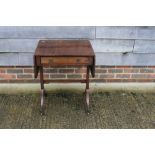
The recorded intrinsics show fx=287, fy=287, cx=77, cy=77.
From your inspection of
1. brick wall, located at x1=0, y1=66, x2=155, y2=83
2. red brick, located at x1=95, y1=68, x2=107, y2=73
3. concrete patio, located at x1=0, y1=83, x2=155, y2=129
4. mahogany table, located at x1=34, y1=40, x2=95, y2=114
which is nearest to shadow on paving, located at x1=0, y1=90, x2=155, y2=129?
concrete patio, located at x1=0, y1=83, x2=155, y2=129

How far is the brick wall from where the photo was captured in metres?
4.12

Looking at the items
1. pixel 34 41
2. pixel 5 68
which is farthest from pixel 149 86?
pixel 5 68

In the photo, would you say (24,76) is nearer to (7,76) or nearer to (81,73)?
(7,76)

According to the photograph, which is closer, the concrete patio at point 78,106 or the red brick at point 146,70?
the concrete patio at point 78,106

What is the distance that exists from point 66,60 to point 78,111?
76 cm

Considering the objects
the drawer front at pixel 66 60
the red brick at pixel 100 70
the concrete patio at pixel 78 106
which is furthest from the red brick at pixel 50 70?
the drawer front at pixel 66 60

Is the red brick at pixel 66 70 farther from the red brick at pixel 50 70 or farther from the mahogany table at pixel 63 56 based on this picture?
the mahogany table at pixel 63 56

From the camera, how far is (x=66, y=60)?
135 inches

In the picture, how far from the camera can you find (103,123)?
3541 mm

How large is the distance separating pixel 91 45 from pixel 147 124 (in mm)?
1244

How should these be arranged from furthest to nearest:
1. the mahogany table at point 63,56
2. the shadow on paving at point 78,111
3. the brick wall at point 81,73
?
the brick wall at point 81,73, the shadow on paving at point 78,111, the mahogany table at point 63,56

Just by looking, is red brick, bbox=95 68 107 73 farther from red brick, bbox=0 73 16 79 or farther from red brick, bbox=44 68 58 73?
red brick, bbox=0 73 16 79

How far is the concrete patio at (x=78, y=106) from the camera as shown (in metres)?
3.53
